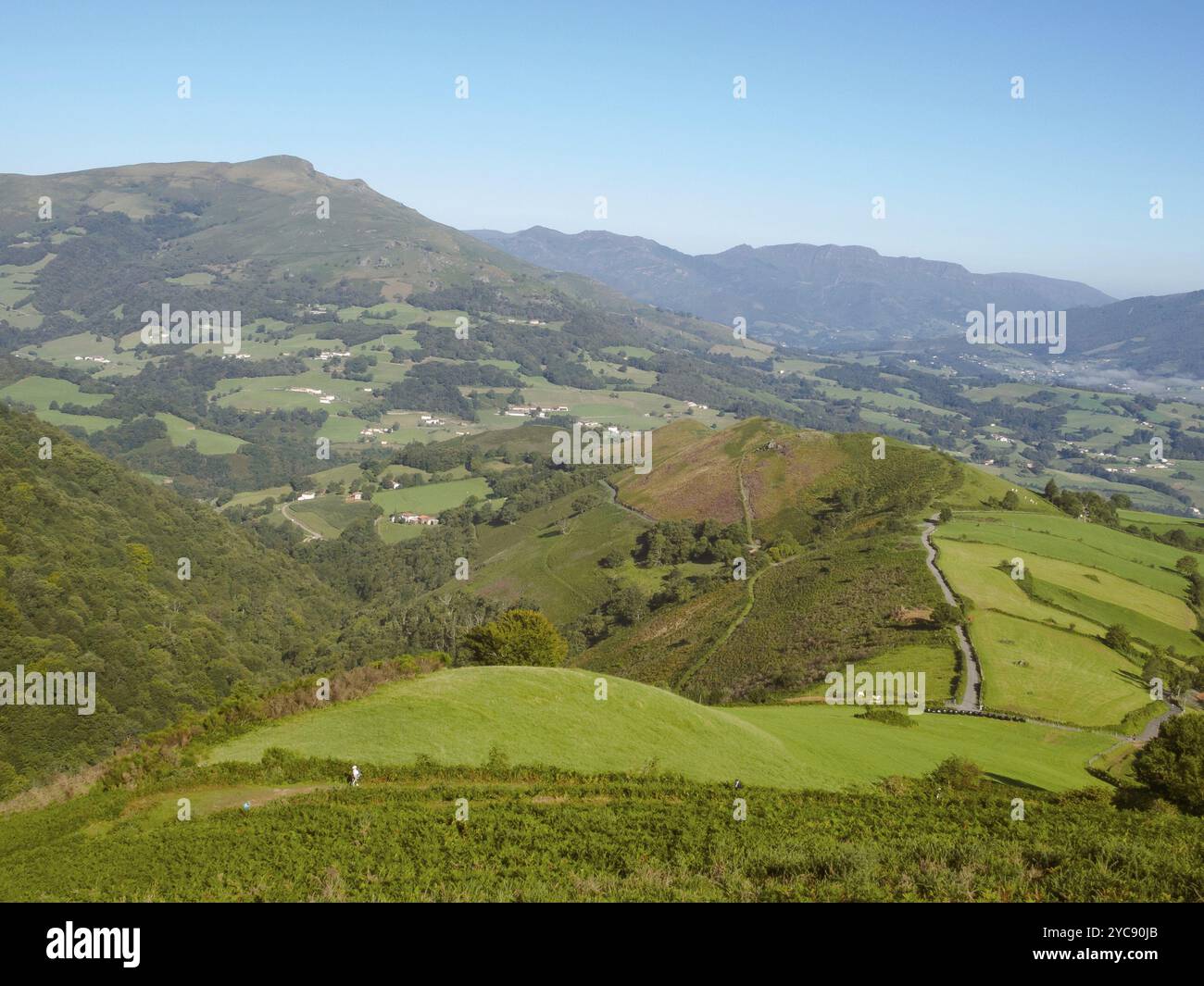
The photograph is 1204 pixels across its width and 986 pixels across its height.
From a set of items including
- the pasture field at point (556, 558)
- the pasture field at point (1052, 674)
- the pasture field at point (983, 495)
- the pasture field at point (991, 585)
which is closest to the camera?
the pasture field at point (1052, 674)

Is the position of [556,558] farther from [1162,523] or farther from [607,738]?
[1162,523]

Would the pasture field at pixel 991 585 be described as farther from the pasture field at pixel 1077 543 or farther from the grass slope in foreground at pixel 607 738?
the grass slope in foreground at pixel 607 738

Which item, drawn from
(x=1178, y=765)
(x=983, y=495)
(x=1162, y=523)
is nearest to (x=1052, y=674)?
(x=1178, y=765)

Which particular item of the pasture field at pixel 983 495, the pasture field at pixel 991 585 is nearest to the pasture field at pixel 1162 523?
the pasture field at pixel 983 495

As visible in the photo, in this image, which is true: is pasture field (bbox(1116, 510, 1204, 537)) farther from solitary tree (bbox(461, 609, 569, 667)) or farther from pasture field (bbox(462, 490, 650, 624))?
solitary tree (bbox(461, 609, 569, 667))
